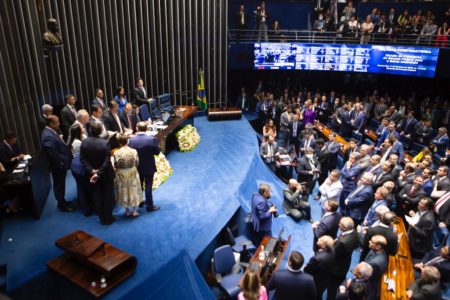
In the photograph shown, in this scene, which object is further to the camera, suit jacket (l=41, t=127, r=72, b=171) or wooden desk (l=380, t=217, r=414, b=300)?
suit jacket (l=41, t=127, r=72, b=171)

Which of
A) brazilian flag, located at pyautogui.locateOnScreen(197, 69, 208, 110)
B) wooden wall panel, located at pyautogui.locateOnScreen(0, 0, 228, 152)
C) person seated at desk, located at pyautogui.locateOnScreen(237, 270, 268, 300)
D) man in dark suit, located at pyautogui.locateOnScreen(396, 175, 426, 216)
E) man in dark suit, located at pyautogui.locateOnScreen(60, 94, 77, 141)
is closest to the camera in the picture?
person seated at desk, located at pyautogui.locateOnScreen(237, 270, 268, 300)

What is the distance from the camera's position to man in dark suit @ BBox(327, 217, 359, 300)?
4852 millimetres

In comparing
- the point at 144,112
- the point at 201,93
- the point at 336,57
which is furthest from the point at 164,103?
the point at 336,57

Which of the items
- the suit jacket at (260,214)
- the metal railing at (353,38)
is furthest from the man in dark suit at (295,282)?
the metal railing at (353,38)

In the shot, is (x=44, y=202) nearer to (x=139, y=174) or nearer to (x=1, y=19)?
(x=139, y=174)

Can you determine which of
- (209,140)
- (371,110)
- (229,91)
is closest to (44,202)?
(209,140)

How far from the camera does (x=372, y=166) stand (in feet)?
24.3

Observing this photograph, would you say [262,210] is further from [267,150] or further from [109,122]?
[267,150]

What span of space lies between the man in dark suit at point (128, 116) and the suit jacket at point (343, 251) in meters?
4.89

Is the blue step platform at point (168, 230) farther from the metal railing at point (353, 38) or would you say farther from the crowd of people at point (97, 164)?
the metal railing at point (353, 38)

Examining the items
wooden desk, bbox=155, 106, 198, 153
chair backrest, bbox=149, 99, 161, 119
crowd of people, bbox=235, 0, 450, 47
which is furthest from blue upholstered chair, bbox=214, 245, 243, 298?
crowd of people, bbox=235, 0, 450, 47

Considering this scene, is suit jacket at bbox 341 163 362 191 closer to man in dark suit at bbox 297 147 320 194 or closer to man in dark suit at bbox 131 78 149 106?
man in dark suit at bbox 297 147 320 194

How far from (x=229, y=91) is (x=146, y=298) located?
42.4ft

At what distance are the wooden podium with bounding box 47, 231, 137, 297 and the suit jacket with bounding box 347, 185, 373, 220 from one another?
3963 mm
